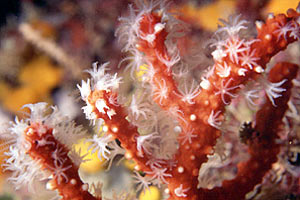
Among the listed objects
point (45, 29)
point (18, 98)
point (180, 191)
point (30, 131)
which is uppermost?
point (45, 29)

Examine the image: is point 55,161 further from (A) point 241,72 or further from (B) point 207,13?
(B) point 207,13

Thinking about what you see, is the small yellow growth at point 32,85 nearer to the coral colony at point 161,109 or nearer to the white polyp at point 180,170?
the coral colony at point 161,109

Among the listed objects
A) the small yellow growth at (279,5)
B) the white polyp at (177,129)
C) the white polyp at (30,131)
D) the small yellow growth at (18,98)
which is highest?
the small yellow growth at (18,98)

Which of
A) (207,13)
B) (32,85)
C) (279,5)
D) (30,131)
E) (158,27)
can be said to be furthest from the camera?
(32,85)

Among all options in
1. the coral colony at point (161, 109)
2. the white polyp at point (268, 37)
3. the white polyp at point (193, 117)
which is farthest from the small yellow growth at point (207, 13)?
the white polyp at point (193, 117)

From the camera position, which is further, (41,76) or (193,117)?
(41,76)

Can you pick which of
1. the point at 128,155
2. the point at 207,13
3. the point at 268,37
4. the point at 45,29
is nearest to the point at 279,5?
the point at 207,13

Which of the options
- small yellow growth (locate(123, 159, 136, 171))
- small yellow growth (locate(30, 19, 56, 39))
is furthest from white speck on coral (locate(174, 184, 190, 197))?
small yellow growth (locate(30, 19, 56, 39))

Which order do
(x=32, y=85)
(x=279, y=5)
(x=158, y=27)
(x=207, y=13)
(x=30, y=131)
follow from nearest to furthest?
(x=30, y=131) → (x=158, y=27) → (x=279, y=5) → (x=207, y=13) → (x=32, y=85)
